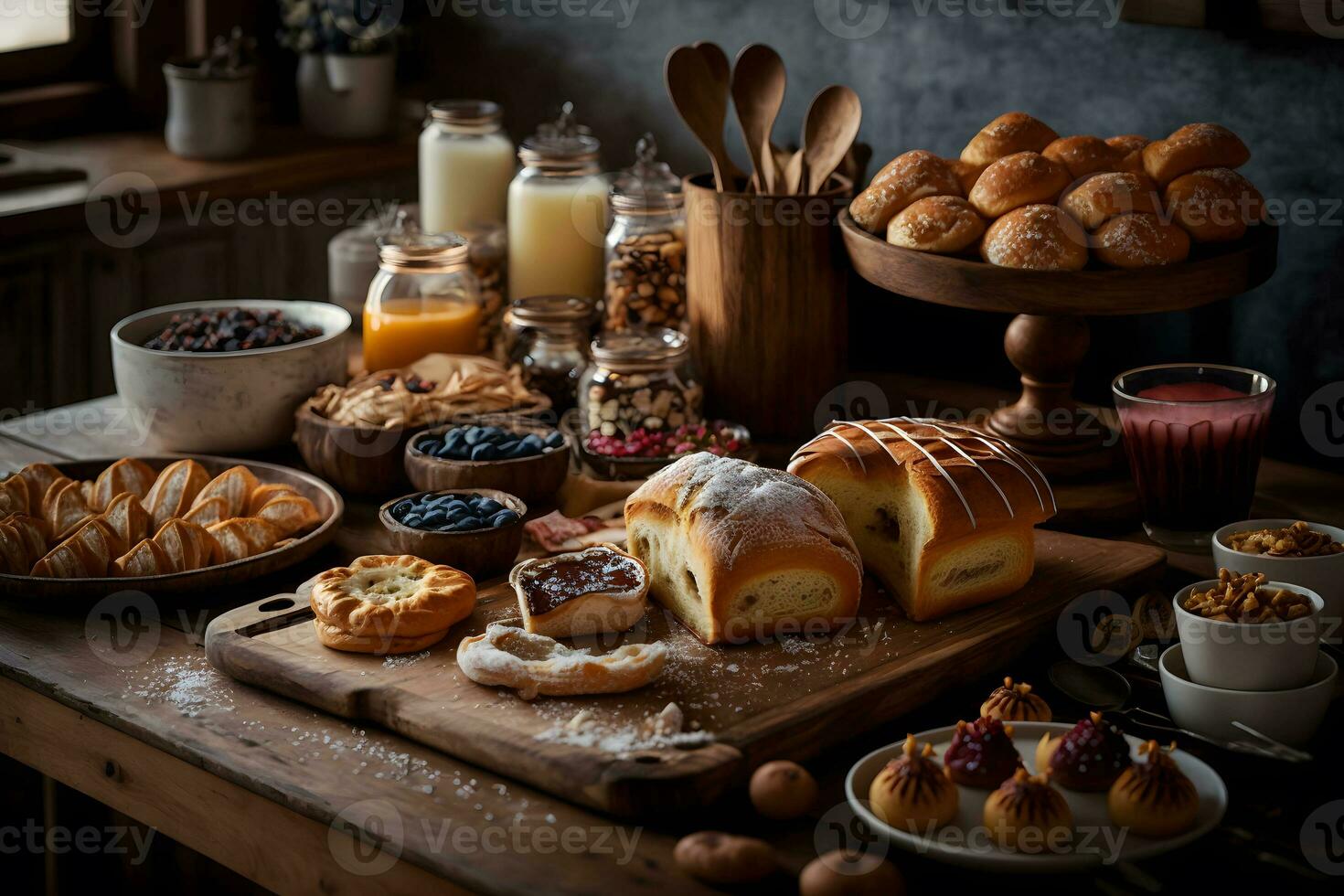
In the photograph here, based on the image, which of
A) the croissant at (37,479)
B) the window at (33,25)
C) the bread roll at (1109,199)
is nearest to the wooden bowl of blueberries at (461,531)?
the croissant at (37,479)

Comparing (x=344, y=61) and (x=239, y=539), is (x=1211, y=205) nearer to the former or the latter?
(x=239, y=539)

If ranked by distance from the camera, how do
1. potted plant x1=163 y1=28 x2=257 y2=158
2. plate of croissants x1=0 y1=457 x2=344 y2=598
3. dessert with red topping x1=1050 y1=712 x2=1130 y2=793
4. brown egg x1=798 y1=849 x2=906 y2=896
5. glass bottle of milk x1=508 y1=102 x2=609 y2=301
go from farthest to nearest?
potted plant x1=163 y1=28 x2=257 y2=158 < glass bottle of milk x1=508 y1=102 x2=609 y2=301 < plate of croissants x1=0 y1=457 x2=344 y2=598 < dessert with red topping x1=1050 y1=712 x2=1130 y2=793 < brown egg x1=798 y1=849 x2=906 y2=896

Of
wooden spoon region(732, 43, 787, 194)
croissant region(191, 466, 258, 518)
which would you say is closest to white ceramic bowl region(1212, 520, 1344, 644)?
wooden spoon region(732, 43, 787, 194)

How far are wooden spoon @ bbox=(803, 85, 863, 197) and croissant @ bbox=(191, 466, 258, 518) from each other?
807 millimetres

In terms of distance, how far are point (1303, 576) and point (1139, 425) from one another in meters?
0.29

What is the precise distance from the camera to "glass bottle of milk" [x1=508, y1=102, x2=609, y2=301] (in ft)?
7.32

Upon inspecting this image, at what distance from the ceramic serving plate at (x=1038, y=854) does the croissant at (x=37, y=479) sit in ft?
3.35

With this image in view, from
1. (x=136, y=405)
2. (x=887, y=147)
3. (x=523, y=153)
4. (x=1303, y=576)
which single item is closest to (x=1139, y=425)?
(x=1303, y=576)

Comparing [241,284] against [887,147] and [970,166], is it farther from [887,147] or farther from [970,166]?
[970,166]

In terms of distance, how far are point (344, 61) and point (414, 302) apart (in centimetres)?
112

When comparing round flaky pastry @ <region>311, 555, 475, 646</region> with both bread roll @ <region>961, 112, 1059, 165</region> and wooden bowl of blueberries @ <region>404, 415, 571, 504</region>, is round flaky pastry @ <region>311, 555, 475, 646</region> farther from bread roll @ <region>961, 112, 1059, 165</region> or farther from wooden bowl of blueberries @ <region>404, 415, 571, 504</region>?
bread roll @ <region>961, 112, 1059, 165</region>

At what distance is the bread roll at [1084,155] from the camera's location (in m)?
1.77

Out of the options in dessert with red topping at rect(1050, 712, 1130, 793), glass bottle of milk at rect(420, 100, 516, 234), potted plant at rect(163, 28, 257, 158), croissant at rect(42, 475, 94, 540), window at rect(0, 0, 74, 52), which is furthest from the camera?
window at rect(0, 0, 74, 52)

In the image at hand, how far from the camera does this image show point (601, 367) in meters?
1.94
